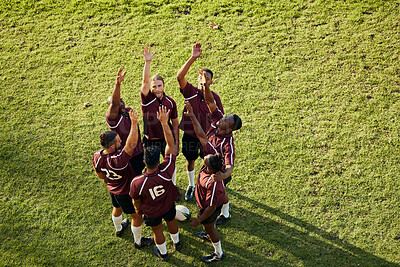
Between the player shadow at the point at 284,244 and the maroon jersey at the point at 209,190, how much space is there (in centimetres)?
132

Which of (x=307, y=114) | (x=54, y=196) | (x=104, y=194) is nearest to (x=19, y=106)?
(x=54, y=196)

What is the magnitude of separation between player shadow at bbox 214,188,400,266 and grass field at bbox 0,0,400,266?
0.8 inches

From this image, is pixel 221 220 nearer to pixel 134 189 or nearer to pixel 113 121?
pixel 134 189

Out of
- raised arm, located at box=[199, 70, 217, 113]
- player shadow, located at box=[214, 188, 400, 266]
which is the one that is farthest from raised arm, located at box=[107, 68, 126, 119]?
player shadow, located at box=[214, 188, 400, 266]

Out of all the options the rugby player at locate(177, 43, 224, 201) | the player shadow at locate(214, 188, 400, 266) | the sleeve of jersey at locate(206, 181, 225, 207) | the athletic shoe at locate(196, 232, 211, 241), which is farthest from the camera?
the athletic shoe at locate(196, 232, 211, 241)

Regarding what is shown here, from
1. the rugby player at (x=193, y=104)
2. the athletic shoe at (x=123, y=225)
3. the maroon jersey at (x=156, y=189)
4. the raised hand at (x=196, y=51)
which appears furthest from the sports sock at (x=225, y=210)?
the raised hand at (x=196, y=51)

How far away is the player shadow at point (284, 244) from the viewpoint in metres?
6.01

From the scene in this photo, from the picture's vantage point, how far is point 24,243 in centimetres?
640

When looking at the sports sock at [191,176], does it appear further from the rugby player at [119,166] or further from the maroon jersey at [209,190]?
the maroon jersey at [209,190]

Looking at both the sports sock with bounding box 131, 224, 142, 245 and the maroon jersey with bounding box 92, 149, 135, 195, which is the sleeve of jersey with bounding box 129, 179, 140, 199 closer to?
the maroon jersey with bounding box 92, 149, 135, 195

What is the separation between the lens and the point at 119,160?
17.6ft

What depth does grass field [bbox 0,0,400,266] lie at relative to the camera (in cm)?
634

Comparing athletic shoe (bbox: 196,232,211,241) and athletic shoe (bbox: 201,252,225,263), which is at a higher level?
athletic shoe (bbox: 196,232,211,241)

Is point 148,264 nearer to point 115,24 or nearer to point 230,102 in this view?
point 230,102
